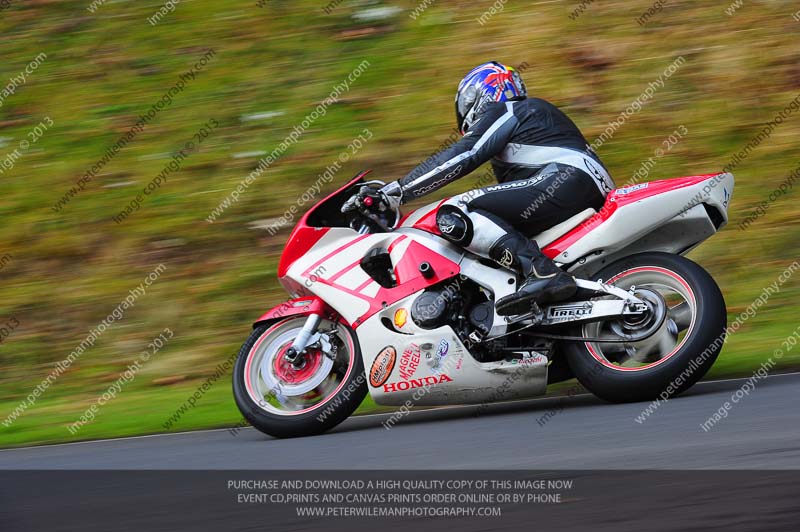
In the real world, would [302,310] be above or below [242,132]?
above

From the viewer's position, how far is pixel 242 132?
12.0m

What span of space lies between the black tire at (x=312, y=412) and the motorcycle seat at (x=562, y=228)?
4.26 feet

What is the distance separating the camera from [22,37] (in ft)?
46.9

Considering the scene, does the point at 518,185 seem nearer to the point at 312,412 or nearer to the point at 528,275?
the point at 528,275

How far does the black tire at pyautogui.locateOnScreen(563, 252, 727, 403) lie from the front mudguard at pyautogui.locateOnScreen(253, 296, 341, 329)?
1.48m

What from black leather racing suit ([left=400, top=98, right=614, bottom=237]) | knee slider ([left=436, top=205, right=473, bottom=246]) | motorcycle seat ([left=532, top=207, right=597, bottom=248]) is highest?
black leather racing suit ([left=400, top=98, right=614, bottom=237])

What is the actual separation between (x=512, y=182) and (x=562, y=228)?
0.42 meters

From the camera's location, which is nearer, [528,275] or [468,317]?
[528,275]

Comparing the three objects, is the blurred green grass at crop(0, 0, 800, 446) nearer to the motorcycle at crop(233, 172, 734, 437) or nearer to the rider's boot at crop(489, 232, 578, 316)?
the motorcycle at crop(233, 172, 734, 437)

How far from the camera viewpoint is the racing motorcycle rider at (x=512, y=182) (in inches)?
232

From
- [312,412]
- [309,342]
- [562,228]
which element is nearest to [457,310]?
[562,228]

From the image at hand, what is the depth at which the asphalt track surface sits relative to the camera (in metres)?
4.29

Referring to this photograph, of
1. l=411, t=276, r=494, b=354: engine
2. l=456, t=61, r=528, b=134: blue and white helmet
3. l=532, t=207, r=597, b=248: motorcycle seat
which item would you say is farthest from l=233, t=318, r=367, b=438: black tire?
l=456, t=61, r=528, b=134: blue and white helmet
